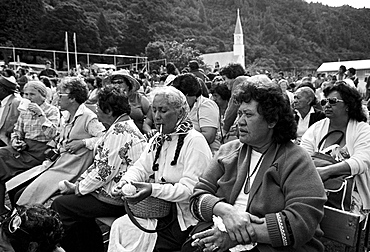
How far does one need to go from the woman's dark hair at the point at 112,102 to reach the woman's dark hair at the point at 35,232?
3.74ft

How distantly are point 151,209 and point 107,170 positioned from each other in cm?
72

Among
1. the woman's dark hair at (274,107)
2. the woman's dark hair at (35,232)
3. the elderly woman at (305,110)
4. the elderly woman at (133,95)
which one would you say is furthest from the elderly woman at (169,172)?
the elderly woman at (305,110)

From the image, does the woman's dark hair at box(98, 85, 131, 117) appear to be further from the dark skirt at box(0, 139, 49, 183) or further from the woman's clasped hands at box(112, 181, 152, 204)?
the dark skirt at box(0, 139, 49, 183)

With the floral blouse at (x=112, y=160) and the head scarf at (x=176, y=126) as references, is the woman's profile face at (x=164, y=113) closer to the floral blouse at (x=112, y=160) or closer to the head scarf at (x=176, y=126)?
the head scarf at (x=176, y=126)

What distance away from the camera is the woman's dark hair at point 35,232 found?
101 inches

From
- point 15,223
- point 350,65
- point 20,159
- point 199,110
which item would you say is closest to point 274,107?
point 15,223

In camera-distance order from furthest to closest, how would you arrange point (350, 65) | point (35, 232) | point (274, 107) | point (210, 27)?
point (210, 27) → point (350, 65) → point (35, 232) → point (274, 107)

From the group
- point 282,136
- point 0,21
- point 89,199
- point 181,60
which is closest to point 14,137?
point 89,199

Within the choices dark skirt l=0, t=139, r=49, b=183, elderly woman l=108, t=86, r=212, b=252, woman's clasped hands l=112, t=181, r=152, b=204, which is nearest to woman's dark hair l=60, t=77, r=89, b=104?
dark skirt l=0, t=139, r=49, b=183

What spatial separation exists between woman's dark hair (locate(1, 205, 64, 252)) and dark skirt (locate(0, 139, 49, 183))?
2.11m

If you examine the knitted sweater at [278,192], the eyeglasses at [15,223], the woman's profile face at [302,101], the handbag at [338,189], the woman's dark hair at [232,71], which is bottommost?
the eyeglasses at [15,223]

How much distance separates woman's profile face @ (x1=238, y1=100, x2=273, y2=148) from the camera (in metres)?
2.26

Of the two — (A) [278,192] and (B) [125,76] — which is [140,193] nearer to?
(A) [278,192]

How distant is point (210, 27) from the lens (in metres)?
107
